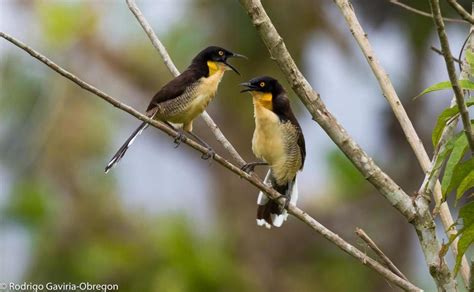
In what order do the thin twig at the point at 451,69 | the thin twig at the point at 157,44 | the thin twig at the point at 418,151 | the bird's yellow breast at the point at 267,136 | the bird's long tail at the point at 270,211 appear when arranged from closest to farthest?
the thin twig at the point at 451,69, the thin twig at the point at 418,151, the thin twig at the point at 157,44, the bird's yellow breast at the point at 267,136, the bird's long tail at the point at 270,211

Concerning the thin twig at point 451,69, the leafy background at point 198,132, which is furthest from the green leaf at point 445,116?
the leafy background at point 198,132

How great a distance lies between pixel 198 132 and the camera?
15.2 metres

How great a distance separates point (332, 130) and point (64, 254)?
39.2 ft

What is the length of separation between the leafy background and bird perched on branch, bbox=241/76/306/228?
809 cm

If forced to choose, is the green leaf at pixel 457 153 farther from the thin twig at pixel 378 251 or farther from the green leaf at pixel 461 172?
the thin twig at pixel 378 251

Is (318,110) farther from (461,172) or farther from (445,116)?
(461,172)

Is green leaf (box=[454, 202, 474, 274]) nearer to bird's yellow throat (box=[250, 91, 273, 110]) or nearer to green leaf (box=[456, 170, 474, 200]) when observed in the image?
green leaf (box=[456, 170, 474, 200])

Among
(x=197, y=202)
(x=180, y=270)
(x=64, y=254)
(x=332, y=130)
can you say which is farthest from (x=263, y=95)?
(x=197, y=202)

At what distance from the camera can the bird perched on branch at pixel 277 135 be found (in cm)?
524

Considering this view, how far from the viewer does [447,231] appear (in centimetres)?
318

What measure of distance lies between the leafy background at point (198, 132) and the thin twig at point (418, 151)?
1001 centimetres

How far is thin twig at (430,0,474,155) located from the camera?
276 centimetres

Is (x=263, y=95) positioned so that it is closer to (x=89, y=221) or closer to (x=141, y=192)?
(x=89, y=221)

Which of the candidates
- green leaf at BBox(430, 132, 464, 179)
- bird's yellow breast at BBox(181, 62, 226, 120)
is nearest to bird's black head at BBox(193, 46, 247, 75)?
bird's yellow breast at BBox(181, 62, 226, 120)
